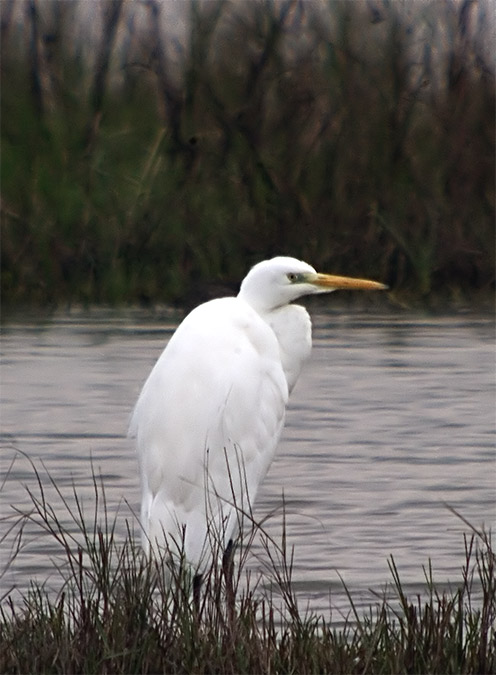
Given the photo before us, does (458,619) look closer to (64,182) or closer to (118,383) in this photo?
(118,383)

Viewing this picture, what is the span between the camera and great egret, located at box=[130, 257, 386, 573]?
4.71 meters

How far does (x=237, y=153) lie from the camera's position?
40.8 ft

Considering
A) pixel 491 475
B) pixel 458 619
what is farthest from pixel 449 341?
pixel 458 619

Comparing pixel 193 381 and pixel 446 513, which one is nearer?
pixel 193 381

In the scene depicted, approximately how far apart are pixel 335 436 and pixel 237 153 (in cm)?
460

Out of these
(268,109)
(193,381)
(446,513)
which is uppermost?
(268,109)

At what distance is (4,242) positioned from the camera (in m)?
11.9

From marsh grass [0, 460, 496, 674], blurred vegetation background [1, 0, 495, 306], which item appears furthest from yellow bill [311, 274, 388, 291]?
blurred vegetation background [1, 0, 495, 306]

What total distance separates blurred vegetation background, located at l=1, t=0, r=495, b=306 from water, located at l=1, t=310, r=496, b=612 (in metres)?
0.48

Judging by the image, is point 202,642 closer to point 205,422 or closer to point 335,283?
point 205,422

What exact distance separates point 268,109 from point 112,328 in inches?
78.4

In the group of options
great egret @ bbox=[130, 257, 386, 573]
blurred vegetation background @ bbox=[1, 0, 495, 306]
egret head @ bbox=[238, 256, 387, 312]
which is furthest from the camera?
blurred vegetation background @ bbox=[1, 0, 495, 306]

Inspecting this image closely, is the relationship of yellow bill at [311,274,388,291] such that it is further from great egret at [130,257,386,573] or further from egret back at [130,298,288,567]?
egret back at [130,298,288,567]

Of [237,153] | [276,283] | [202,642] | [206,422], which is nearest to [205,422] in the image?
[206,422]
